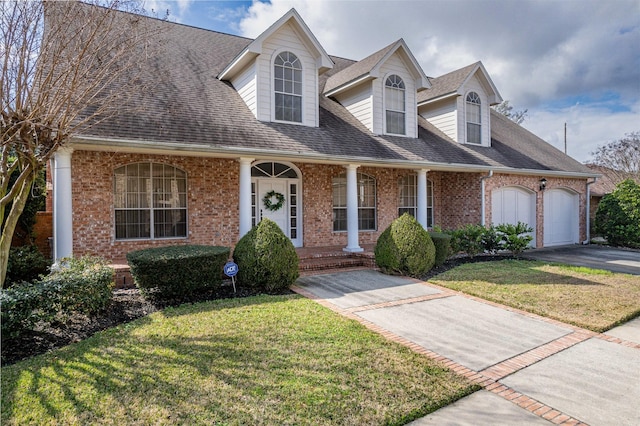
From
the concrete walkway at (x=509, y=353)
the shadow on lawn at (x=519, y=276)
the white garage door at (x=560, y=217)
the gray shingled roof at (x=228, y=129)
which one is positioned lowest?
the concrete walkway at (x=509, y=353)

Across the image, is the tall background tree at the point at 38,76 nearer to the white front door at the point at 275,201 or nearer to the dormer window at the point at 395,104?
the white front door at the point at 275,201

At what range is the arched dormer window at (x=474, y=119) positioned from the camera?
1384 centimetres

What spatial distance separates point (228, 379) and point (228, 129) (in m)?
6.63

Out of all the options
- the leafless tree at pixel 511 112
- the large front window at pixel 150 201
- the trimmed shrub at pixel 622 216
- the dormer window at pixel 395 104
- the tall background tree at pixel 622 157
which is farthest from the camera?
the leafless tree at pixel 511 112

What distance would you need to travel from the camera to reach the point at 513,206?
13906mm

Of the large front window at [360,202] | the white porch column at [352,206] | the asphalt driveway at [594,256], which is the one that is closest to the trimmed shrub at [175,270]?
the white porch column at [352,206]

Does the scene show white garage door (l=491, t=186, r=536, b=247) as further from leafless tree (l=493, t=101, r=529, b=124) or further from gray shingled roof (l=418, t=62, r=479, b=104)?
leafless tree (l=493, t=101, r=529, b=124)

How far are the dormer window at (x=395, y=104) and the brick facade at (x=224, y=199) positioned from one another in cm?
144


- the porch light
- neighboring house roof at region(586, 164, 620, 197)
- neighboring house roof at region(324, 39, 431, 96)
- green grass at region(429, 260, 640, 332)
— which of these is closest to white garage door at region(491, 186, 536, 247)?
the porch light

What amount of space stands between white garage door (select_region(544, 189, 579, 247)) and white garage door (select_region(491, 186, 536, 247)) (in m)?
0.86

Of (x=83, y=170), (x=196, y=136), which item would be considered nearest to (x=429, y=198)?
(x=196, y=136)

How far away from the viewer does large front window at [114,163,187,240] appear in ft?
29.0

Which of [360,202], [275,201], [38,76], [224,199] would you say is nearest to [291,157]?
[275,201]

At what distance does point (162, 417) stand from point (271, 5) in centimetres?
1101
